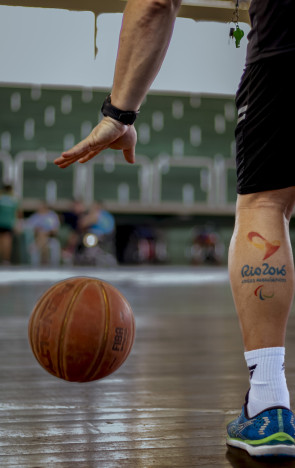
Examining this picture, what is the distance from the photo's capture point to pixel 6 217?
26.5 feet

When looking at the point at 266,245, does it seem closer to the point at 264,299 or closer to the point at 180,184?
the point at 264,299

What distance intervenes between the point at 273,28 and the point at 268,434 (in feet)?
1.97

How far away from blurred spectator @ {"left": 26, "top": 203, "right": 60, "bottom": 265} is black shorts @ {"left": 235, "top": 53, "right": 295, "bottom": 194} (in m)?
8.16

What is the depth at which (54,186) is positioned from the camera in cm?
1388

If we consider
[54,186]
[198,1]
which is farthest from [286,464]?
[54,186]

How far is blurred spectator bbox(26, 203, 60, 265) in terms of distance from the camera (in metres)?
→ 8.93

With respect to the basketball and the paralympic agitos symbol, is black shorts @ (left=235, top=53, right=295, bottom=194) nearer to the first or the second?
the paralympic agitos symbol

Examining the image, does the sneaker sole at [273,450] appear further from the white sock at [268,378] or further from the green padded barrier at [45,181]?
the green padded barrier at [45,181]

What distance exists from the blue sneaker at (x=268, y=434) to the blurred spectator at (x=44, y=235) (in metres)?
8.19

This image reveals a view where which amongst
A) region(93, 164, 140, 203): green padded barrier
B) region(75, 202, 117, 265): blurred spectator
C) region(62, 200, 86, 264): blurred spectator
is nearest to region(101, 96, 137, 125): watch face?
region(75, 202, 117, 265): blurred spectator

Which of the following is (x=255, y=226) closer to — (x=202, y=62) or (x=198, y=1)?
(x=198, y=1)

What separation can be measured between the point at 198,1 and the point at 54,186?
10.4 meters

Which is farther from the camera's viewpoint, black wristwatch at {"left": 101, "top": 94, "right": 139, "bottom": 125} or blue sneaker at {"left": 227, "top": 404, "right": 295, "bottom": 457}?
black wristwatch at {"left": 101, "top": 94, "right": 139, "bottom": 125}

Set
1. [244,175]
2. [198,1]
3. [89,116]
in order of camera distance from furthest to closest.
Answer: [89,116], [198,1], [244,175]
